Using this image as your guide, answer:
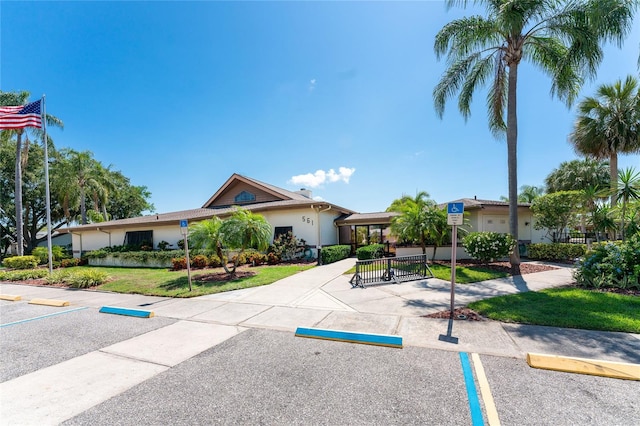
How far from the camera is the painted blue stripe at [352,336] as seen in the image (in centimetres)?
466

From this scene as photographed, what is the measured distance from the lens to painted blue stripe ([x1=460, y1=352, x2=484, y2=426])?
108 inches

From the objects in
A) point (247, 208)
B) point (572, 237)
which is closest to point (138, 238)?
point (247, 208)

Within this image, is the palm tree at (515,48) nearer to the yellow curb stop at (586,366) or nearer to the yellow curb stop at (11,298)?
the yellow curb stop at (586,366)

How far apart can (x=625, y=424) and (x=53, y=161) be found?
43.8 metres

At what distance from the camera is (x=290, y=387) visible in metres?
3.44

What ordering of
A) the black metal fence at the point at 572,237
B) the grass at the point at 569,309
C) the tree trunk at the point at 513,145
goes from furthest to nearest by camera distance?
the black metal fence at the point at 572,237, the tree trunk at the point at 513,145, the grass at the point at 569,309

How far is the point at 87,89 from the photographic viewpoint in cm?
1362

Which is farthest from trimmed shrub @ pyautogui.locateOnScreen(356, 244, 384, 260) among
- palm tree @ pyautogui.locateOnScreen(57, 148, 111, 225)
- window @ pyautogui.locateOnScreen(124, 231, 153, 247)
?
palm tree @ pyautogui.locateOnScreen(57, 148, 111, 225)

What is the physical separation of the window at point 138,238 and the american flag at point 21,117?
33.0 ft

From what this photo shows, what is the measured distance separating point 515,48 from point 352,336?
1258cm

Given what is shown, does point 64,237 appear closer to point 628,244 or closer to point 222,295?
point 222,295

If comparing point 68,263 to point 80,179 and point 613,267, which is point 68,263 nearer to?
point 80,179

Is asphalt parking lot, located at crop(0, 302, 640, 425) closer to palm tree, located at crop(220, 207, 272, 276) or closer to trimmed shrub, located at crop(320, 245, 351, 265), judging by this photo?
palm tree, located at crop(220, 207, 272, 276)

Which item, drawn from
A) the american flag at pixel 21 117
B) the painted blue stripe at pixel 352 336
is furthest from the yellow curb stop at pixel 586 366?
the american flag at pixel 21 117
